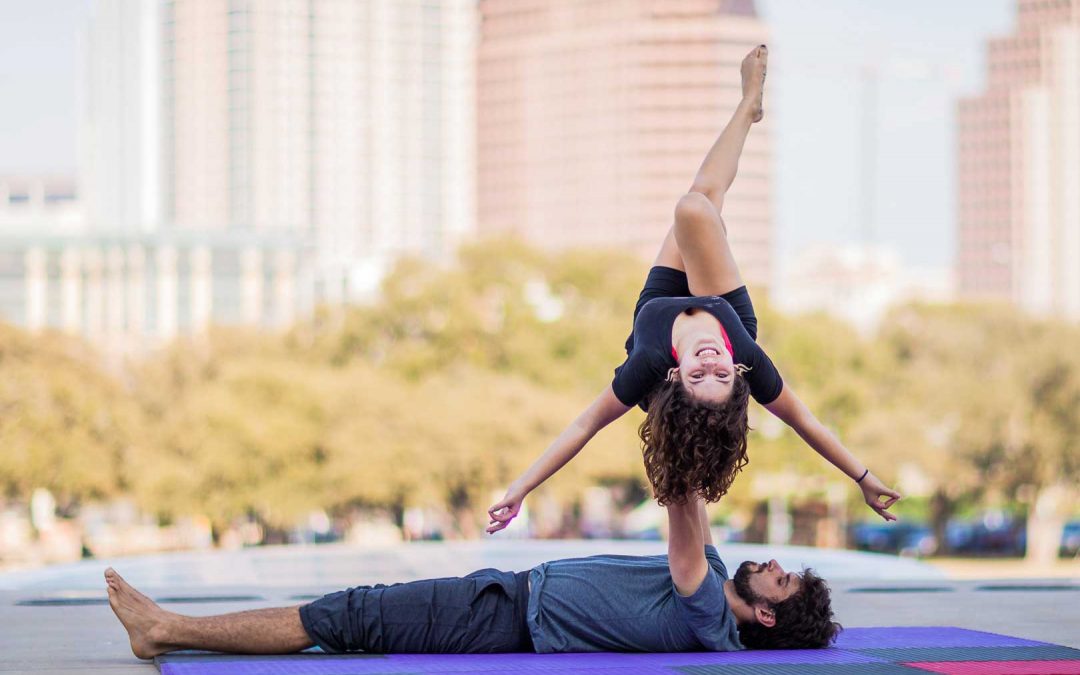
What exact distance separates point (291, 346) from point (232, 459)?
10.9m

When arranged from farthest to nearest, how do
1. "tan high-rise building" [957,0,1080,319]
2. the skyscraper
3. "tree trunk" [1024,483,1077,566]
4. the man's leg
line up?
"tan high-rise building" [957,0,1080,319], the skyscraper, "tree trunk" [1024,483,1077,566], the man's leg

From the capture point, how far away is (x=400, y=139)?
16388cm

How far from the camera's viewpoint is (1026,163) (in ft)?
572

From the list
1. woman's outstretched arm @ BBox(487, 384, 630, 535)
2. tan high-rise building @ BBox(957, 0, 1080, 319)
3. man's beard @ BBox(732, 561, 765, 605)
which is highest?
tan high-rise building @ BBox(957, 0, 1080, 319)

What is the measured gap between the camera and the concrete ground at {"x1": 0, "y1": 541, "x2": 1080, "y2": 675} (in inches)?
246

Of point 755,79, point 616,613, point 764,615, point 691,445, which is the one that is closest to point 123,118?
point 755,79

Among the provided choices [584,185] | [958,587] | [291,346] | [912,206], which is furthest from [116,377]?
[912,206]

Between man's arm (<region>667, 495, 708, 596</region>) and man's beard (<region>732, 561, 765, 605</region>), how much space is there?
0.19 m

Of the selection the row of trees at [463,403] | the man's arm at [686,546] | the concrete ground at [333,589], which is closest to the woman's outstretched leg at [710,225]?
the man's arm at [686,546]

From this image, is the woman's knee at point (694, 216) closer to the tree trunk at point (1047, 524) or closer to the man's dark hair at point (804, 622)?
the man's dark hair at point (804, 622)

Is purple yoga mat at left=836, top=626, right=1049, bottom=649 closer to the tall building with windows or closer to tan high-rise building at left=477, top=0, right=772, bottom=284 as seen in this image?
tan high-rise building at left=477, top=0, right=772, bottom=284

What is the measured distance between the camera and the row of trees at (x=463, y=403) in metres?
33.9

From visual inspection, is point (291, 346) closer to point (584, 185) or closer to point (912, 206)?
point (584, 185)

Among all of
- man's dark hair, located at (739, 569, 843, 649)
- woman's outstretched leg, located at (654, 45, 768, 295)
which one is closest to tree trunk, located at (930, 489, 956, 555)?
woman's outstretched leg, located at (654, 45, 768, 295)
